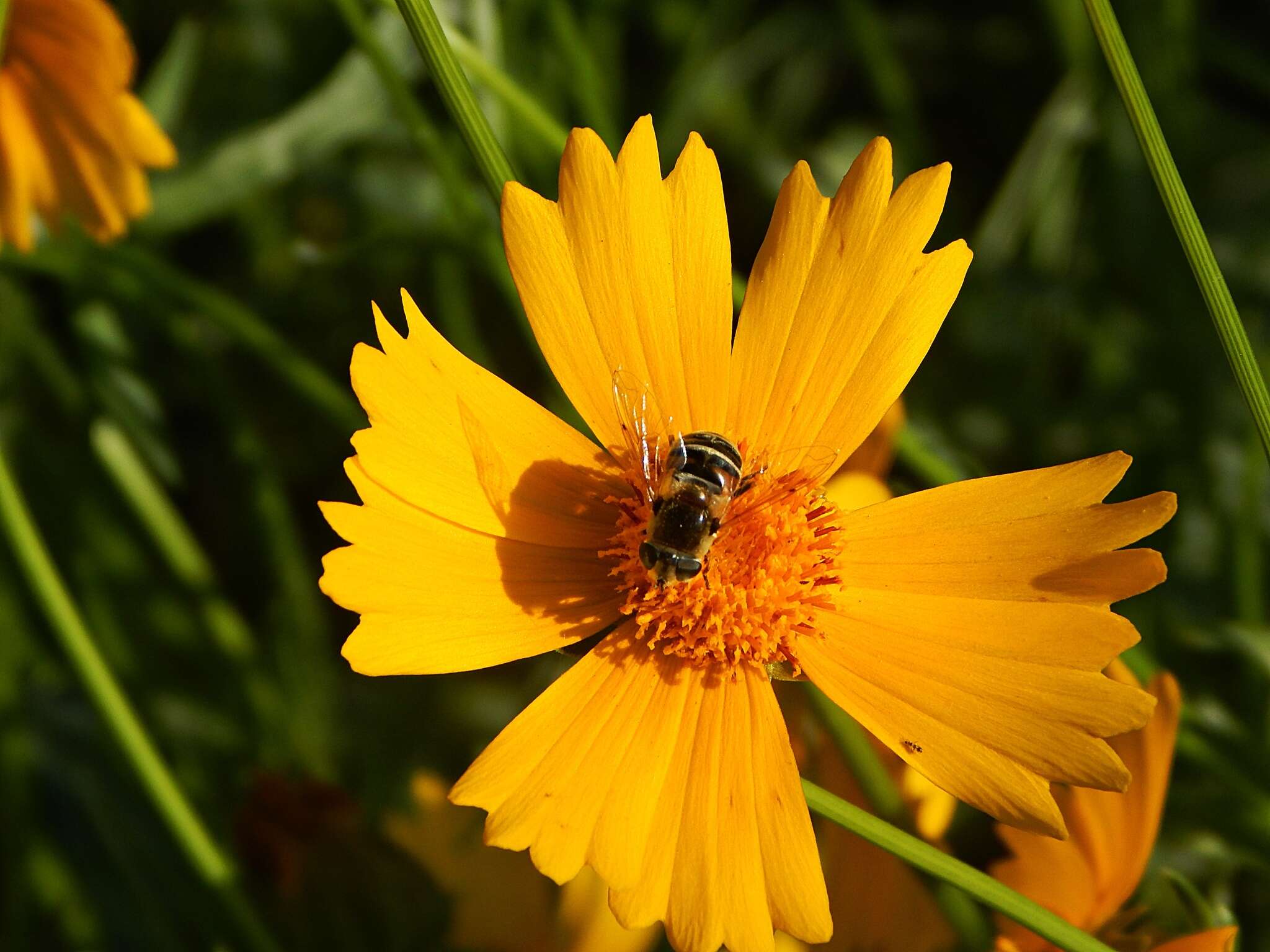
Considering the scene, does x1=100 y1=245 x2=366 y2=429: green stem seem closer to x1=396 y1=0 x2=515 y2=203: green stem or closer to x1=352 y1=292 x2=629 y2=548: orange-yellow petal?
x1=352 y1=292 x2=629 y2=548: orange-yellow petal

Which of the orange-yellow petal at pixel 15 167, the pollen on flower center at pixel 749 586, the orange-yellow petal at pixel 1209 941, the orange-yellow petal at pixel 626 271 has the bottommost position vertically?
the orange-yellow petal at pixel 1209 941

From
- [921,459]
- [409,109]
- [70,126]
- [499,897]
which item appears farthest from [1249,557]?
[70,126]

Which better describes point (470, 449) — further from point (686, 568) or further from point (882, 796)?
point (882, 796)

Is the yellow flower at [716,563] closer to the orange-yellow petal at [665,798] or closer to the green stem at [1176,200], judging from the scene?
the orange-yellow petal at [665,798]

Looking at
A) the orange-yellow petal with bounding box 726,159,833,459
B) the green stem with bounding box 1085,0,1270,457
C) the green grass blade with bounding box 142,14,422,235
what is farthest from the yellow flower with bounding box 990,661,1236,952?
the green grass blade with bounding box 142,14,422,235

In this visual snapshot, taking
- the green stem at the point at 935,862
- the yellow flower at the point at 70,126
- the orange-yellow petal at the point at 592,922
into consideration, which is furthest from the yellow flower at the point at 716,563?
the yellow flower at the point at 70,126

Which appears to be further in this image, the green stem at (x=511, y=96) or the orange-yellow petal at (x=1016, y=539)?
the green stem at (x=511, y=96)

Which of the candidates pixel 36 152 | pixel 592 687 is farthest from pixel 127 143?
pixel 592 687

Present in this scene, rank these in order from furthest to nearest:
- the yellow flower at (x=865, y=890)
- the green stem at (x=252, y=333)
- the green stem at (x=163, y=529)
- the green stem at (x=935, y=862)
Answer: the green stem at (x=163, y=529)
the green stem at (x=252, y=333)
the yellow flower at (x=865, y=890)
the green stem at (x=935, y=862)
